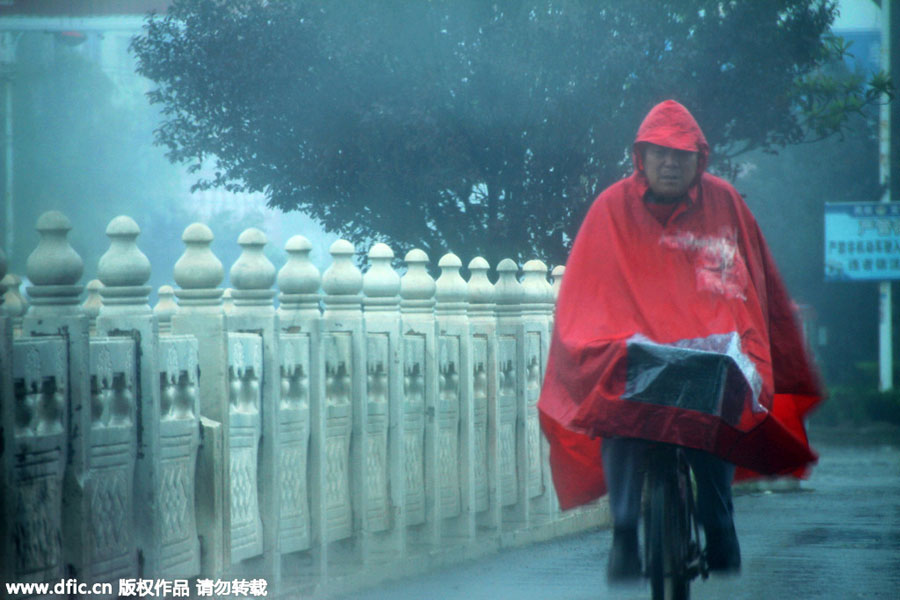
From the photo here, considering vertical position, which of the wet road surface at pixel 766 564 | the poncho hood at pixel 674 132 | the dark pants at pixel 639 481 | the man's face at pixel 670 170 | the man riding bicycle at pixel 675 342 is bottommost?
the wet road surface at pixel 766 564

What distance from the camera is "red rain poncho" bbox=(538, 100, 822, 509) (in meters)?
5.07

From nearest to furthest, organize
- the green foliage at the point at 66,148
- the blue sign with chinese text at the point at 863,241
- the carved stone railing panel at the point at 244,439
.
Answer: the carved stone railing panel at the point at 244,439
the green foliage at the point at 66,148
the blue sign with chinese text at the point at 863,241

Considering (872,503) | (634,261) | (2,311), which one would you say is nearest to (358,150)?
(872,503)

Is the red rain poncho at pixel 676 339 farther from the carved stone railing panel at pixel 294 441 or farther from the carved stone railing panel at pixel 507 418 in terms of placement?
the carved stone railing panel at pixel 507 418

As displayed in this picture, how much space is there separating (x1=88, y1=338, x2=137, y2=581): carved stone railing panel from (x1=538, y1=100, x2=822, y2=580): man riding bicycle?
1.49 metres

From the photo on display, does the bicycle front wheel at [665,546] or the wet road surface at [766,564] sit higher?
the bicycle front wheel at [665,546]

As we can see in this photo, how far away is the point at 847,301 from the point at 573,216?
26.6m

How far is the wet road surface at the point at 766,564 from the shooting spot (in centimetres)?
661

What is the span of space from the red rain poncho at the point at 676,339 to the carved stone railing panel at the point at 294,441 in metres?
1.11

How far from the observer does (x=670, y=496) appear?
5168 mm

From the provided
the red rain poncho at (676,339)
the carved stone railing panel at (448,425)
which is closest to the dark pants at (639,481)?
the red rain poncho at (676,339)

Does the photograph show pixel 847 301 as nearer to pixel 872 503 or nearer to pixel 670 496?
pixel 872 503

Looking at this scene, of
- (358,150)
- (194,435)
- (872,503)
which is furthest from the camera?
(358,150)

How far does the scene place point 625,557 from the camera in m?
5.34
